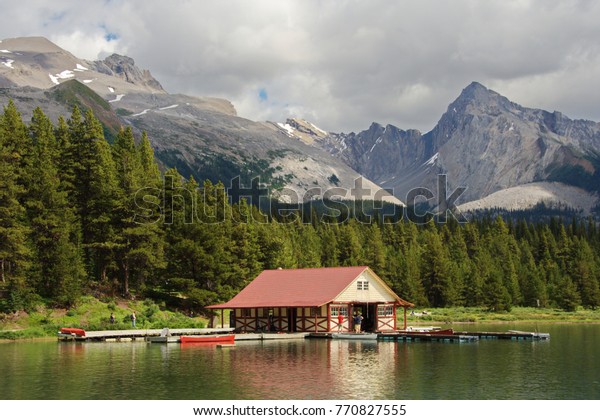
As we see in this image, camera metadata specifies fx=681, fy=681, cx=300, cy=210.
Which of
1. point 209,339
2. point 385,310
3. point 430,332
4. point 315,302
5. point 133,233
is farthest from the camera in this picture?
point 133,233

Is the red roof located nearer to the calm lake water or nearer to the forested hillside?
the forested hillside

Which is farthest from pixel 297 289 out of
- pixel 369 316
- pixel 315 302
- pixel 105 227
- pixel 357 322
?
pixel 105 227

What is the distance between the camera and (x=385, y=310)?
253 feet

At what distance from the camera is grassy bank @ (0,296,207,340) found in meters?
65.9

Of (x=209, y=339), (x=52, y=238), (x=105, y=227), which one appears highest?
(x=105, y=227)

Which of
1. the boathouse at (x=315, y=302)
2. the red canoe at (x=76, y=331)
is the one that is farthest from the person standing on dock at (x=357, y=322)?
the red canoe at (x=76, y=331)

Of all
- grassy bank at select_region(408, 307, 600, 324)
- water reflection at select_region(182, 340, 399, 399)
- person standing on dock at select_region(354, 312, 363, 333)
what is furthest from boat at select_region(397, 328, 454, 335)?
grassy bank at select_region(408, 307, 600, 324)

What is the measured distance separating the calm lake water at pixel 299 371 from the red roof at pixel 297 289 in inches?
420

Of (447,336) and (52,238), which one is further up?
(52,238)

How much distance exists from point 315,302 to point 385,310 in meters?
10.8

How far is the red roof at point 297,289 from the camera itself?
236 feet

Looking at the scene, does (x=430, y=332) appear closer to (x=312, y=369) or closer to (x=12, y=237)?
(x=312, y=369)

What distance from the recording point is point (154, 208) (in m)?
86.6

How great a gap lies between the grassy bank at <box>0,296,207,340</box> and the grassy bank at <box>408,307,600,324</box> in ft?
135
